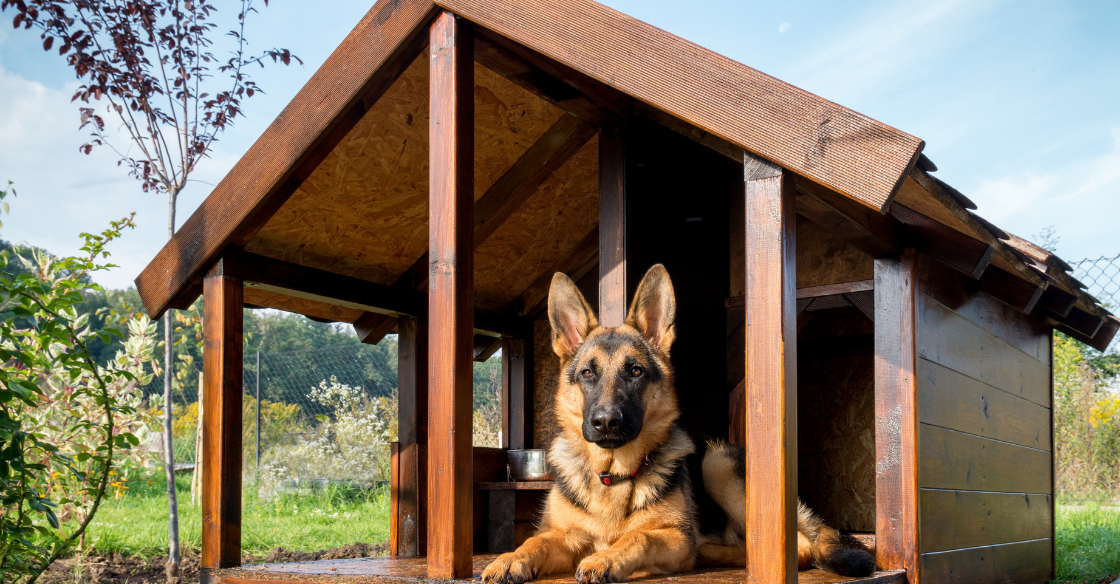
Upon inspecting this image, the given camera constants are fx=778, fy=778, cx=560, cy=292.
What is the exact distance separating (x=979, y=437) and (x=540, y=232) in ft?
10.6

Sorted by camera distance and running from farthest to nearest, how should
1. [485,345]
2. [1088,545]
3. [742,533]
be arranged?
[1088,545] → [485,345] → [742,533]

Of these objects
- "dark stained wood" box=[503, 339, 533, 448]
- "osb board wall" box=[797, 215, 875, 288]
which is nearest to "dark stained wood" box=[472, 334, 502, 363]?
"dark stained wood" box=[503, 339, 533, 448]

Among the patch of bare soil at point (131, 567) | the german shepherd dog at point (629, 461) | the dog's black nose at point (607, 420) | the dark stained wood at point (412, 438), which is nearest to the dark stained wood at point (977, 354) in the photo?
the german shepherd dog at point (629, 461)

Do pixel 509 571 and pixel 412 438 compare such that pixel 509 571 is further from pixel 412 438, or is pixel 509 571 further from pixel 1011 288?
pixel 1011 288

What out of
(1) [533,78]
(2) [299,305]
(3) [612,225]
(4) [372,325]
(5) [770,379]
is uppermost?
(1) [533,78]

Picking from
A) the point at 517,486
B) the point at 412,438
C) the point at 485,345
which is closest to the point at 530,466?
the point at 517,486

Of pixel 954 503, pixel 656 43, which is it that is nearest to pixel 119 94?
pixel 656 43

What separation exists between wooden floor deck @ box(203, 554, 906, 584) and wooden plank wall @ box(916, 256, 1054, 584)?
0.69 metres

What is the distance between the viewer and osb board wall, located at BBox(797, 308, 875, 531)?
20.8 feet

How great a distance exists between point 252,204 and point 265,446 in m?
10.9

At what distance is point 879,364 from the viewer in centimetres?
409

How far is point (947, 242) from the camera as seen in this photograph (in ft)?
12.9

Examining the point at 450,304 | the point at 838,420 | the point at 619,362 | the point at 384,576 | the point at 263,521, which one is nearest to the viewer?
the point at 450,304

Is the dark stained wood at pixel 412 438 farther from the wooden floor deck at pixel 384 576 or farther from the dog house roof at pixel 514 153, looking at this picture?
the wooden floor deck at pixel 384 576
